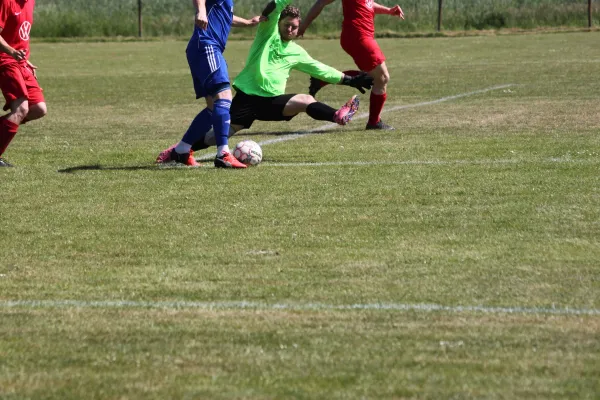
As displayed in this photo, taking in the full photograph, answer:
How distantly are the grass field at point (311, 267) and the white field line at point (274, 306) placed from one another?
2 cm

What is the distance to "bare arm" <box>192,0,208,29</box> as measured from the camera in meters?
9.95

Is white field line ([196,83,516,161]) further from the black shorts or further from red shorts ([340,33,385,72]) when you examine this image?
red shorts ([340,33,385,72])

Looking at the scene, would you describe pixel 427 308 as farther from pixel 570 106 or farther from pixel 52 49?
pixel 52 49

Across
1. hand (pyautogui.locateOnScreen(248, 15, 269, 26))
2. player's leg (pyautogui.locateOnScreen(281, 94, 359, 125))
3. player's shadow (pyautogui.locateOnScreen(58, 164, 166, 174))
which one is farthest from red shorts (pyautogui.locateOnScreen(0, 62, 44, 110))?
player's leg (pyautogui.locateOnScreen(281, 94, 359, 125))

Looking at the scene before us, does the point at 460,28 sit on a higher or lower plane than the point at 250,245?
lower

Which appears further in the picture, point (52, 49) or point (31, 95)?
point (52, 49)

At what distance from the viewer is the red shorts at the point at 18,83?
10773 mm

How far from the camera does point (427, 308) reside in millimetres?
5508

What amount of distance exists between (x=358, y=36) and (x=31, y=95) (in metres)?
4.46

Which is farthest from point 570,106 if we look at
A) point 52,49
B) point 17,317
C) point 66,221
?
point 52,49

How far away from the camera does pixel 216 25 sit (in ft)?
34.6

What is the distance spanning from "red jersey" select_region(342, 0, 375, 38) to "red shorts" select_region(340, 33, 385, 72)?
59 millimetres

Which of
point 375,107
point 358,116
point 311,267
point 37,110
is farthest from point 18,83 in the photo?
point 358,116

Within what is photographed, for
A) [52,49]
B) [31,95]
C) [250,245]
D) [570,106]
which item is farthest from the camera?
[52,49]
